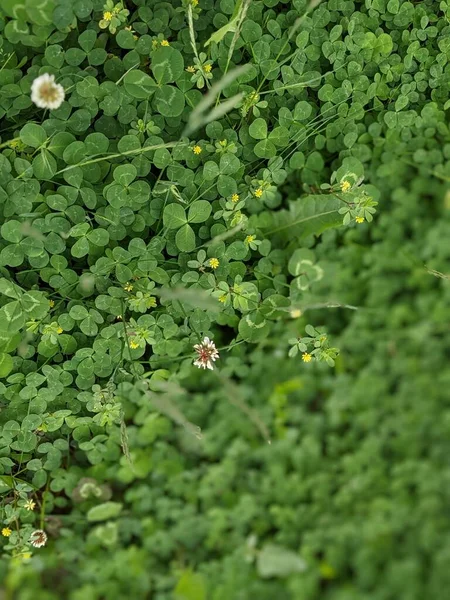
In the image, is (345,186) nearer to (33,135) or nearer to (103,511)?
(33,135)

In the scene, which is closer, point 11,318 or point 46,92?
point 46,92

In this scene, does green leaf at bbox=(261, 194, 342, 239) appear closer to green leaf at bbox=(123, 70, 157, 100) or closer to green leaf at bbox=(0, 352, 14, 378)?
green leaf at bbox=(123, 70, 157, 100)

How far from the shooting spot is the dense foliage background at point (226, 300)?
1.51m

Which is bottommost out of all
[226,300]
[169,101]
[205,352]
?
[205,352]

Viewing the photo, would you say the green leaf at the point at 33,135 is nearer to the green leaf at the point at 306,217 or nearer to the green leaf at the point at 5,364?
the green leaf at the point at 5,364

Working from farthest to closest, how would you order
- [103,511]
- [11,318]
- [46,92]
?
[103,511] → [11,318] → [46,92]

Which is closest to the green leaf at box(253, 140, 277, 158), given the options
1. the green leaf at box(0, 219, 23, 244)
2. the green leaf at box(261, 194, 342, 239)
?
the green leaf at box(261, 194, 342, 239)

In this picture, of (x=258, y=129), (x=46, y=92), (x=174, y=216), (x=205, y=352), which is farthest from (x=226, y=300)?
(x=46, y=92)

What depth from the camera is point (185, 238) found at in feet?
5.16

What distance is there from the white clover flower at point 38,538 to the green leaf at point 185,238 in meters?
0.88

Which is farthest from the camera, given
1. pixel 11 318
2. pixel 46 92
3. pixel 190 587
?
pixel 190 587

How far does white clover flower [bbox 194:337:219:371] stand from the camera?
162cm

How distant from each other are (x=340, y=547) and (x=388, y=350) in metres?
0.61

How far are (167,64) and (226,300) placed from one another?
64 cm
